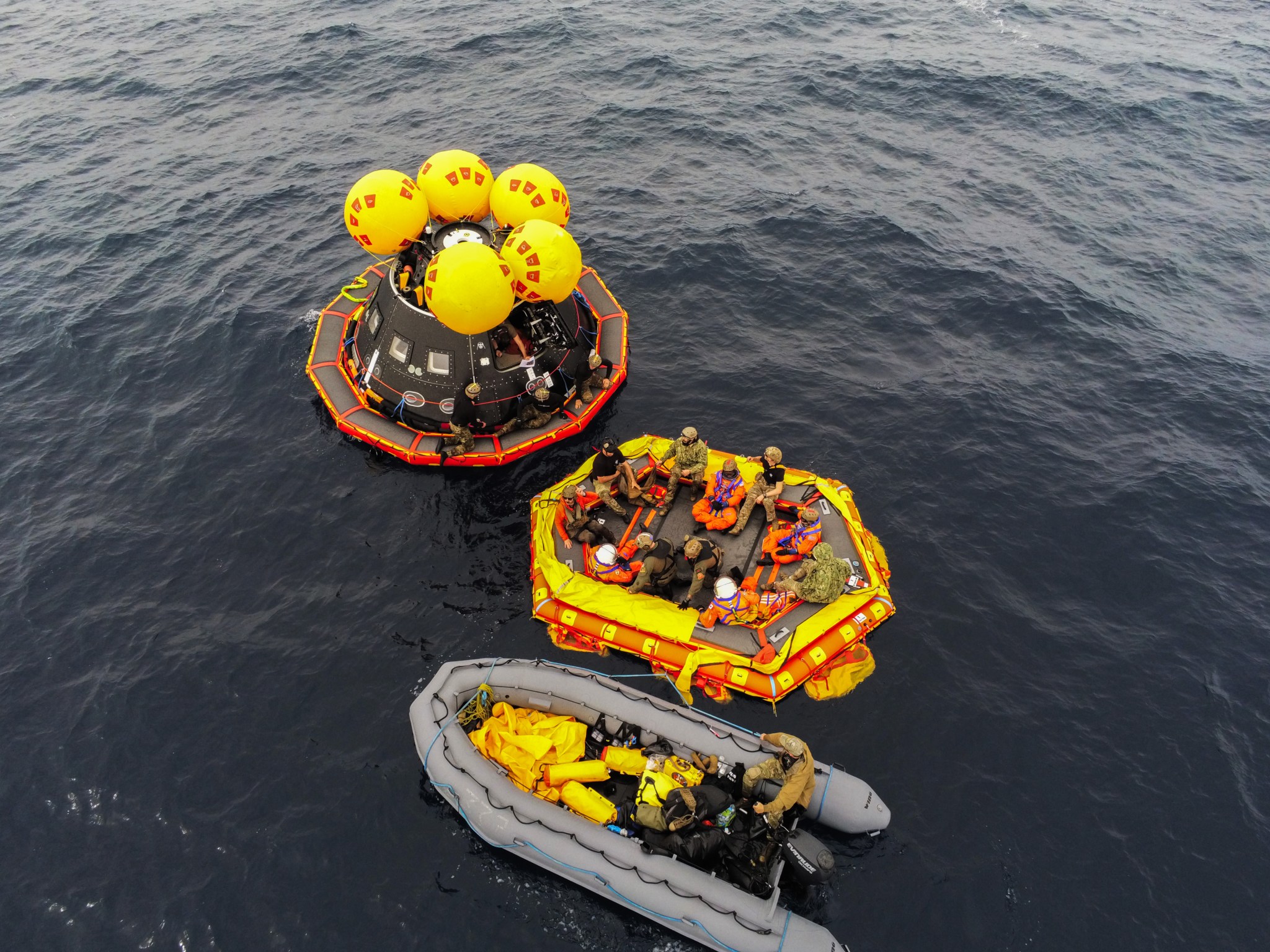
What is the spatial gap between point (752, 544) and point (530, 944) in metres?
10.9

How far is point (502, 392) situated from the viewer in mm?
22266

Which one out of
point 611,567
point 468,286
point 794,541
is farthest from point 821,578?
point 468,286

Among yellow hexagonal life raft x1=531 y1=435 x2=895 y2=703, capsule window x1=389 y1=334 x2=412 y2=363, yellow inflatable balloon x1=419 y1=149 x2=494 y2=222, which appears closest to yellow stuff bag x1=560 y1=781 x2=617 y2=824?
yellow hexagonal life raft x1=531 y1=435 x2=895 y2=703

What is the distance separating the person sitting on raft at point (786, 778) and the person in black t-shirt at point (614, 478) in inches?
317

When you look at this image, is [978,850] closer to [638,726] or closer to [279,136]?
[638,726]

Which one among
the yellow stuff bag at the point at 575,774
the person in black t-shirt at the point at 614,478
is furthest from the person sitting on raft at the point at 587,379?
the yellow stuff bag at the point at 575,774

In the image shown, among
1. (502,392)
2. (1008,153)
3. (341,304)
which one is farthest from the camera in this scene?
(1008,153)

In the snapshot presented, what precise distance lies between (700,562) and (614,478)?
3.86m

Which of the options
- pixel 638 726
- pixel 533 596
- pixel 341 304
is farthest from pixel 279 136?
pixel 638 726

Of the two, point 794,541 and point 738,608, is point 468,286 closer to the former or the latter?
point 738,608

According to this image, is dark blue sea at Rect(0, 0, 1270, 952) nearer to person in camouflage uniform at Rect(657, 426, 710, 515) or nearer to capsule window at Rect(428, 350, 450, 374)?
capsule window at Rect(428, 350, 450, 374)

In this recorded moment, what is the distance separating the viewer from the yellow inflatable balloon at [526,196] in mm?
21703

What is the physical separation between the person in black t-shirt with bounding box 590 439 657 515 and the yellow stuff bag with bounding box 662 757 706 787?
293 inches

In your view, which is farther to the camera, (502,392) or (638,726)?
(502,392)
